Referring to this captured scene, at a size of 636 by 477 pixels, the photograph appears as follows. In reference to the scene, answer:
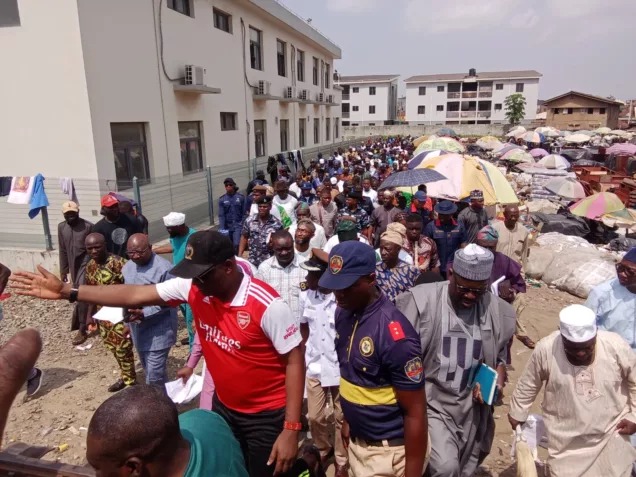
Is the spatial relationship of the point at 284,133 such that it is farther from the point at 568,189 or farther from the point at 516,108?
the point at 516,108

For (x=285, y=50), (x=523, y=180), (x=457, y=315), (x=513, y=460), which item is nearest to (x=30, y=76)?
(x=457, y=315)

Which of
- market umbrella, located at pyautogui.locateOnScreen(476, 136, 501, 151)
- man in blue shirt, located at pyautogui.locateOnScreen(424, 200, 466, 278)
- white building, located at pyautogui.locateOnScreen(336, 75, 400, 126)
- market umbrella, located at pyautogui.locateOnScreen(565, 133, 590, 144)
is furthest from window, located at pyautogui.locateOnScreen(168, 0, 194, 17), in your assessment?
white building, located at pyautogui.locateOnScreen(336, 75, 400, 126)

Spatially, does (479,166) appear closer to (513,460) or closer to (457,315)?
(513,460)

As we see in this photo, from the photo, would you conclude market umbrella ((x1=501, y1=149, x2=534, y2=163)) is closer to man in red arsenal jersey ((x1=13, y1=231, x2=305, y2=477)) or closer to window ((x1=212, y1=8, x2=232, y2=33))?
window ((x1=212, y1=8, x2=232, y2=33))

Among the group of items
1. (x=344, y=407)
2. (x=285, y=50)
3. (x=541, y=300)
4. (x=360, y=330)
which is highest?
(x=285, y=50)

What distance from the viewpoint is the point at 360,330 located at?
231 cm

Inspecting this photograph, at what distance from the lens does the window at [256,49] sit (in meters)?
16.6

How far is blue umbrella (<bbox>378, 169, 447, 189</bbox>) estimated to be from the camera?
289 inches

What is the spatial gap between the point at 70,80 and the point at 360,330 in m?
8.39

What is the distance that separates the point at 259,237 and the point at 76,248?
247 cm

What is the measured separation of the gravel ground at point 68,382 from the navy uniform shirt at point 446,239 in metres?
1.53

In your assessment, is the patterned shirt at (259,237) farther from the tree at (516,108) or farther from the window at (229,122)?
the tree at (516,108)

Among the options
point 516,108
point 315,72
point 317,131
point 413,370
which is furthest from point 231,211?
point 516,108

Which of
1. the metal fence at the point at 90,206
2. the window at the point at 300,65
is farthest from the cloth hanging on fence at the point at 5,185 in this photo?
the window at the point at 300,65
